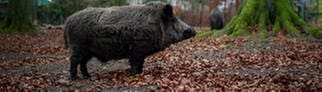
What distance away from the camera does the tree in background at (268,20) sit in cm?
1892

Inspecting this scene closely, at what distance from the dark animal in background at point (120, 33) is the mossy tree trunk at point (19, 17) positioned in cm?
1775

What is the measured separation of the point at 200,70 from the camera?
11828 millimetres

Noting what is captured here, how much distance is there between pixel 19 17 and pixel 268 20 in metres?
13.9

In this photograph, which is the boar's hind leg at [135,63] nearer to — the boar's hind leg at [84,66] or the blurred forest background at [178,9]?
the boar's hind leg at [84,66]

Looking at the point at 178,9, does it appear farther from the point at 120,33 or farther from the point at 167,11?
the point at 120,33

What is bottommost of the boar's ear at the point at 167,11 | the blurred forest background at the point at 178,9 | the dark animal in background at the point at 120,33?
→ the blurred forest background at the point at 178,9

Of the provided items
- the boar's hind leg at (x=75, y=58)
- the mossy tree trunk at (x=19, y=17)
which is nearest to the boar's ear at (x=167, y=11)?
the boar's hind leg at (x=75, y=58)

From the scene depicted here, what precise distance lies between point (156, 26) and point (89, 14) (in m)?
1.28

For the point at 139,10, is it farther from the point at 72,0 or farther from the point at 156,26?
the point at 72,0

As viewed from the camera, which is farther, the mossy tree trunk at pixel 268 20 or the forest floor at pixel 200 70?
the mossy tree trunk at pixel 268 20

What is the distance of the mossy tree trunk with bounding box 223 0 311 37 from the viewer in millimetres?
18938

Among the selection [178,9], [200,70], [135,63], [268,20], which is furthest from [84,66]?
[178,9]

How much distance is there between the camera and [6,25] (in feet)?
96.0

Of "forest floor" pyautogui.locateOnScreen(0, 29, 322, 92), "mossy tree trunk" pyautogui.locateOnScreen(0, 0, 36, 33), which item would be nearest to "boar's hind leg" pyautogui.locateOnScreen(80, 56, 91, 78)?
"forest floor" pyautogui.locateOnScreen(0, 29, 322, 92)
